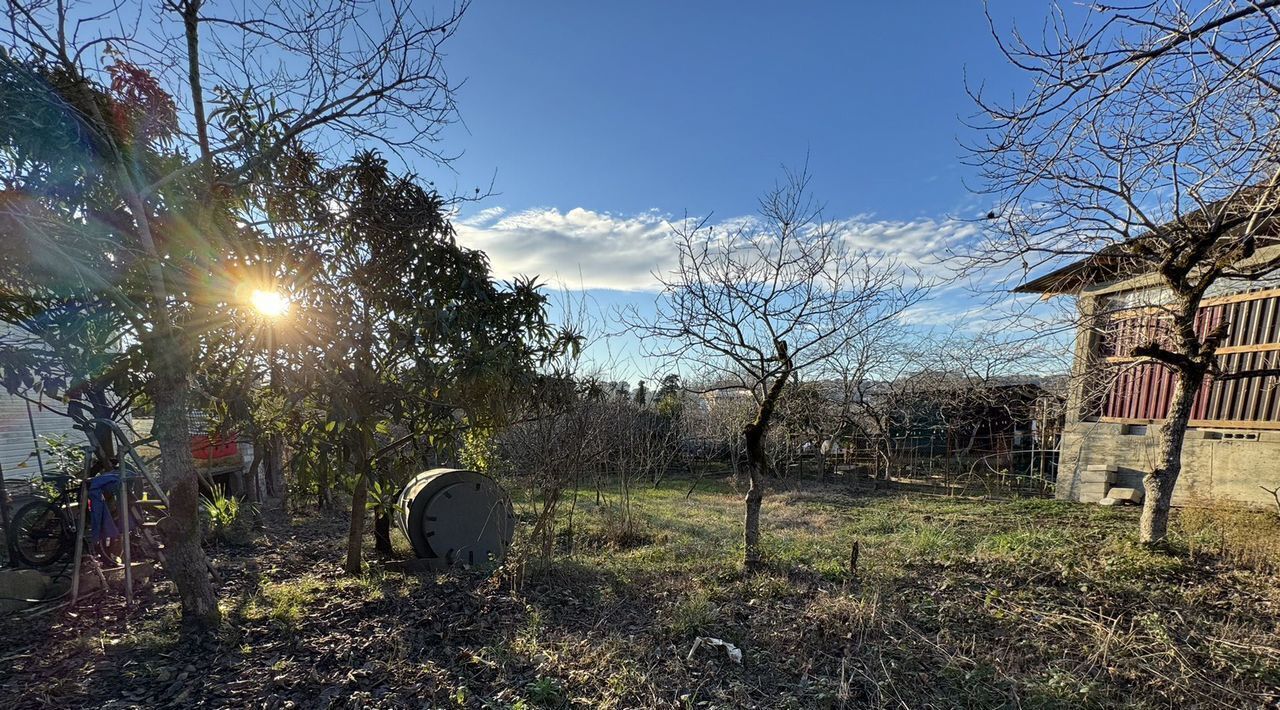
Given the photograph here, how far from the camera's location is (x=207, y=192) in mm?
3822

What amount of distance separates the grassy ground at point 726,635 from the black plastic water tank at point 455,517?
517mm

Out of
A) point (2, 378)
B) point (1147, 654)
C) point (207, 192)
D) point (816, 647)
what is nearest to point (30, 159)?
point (207, 192)

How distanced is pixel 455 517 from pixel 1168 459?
273 inches

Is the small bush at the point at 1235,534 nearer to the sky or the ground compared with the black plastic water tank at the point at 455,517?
nearer to the sky

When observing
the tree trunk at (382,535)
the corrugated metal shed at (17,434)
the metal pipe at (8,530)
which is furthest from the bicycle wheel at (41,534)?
the corrugated metal shed at (17,434)

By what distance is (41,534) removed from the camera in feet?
15.4

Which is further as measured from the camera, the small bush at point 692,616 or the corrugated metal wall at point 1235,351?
the corrugated metal wall at point 1235,351

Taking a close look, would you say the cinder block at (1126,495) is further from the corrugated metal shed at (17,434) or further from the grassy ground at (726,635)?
the corrugated metal shed at (17,434)

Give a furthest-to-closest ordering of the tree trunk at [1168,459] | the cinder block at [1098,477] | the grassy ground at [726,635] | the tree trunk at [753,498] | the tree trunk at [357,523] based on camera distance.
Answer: the cinder block at [1098,477], the tree trunk at [357,523], the tree trunk at [753,498], the tree trunk at [1168,459], the grassy ground at [726,635]

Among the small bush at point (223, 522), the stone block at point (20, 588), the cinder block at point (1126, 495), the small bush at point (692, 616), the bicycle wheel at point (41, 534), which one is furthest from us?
the cinder block at point (1126, 495)

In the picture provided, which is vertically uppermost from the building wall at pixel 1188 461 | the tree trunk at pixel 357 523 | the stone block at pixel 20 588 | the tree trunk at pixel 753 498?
the building wall at pixel 1188 461

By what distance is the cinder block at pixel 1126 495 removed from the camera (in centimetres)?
795

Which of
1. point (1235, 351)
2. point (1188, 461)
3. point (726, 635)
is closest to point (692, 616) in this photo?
point (726, 635)

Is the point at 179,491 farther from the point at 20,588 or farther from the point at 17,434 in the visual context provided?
the point at 17,434
